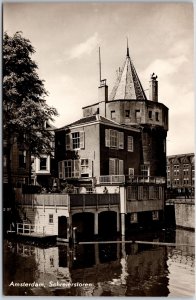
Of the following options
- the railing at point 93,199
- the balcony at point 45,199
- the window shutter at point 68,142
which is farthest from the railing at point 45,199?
the window shutter at point 68,142

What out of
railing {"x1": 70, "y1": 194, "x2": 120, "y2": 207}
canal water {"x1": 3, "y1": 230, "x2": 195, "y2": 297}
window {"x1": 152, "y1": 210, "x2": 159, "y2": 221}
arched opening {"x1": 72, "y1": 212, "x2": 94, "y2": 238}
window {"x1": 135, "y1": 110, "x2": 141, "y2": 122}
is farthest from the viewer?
window {"x1": 135, "y1": 110, "x2": 141, "y2": 122}

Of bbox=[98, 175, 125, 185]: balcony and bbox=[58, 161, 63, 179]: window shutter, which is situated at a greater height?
bbox=[58, 161, 63, 179]: window shutter

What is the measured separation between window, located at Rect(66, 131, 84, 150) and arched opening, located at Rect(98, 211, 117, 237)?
429 centimetres

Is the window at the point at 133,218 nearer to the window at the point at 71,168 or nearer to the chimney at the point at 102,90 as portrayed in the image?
the window at the point at 71,168

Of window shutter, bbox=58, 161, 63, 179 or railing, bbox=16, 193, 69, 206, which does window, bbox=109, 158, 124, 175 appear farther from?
railing, bbox=16, 193, 69, 206

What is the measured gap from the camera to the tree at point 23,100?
555 inches

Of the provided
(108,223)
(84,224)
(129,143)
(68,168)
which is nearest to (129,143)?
(129,143)

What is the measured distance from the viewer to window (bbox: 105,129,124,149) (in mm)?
22422

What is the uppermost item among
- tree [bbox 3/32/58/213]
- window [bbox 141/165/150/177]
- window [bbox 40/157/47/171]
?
tree [bbox 3/32/58/213]

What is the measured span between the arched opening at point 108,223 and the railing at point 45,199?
3.36 meters

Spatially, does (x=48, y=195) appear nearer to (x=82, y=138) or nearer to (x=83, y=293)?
(x=82, y=138)

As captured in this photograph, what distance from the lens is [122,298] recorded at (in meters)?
11.2

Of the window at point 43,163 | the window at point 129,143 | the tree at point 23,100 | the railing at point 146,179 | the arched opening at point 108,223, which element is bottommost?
the arched opening at point 108,223

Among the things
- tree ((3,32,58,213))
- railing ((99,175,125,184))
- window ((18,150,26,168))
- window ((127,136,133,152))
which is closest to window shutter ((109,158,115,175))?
railing ((99,175,125,184))
